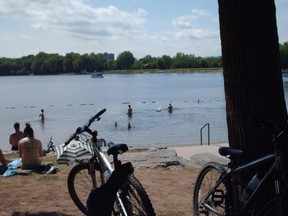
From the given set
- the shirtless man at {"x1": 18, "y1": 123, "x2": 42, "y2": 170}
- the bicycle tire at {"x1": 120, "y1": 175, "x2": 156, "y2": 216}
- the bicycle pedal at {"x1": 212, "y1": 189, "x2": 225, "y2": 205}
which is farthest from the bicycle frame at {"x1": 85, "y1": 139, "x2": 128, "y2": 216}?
the shirtless man at {"x1": 18, "y1": 123, "x2": 42, "y2": 170}

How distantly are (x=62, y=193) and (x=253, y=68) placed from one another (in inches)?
147

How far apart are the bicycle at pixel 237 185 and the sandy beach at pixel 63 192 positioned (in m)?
1.08

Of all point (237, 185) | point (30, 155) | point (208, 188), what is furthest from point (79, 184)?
point (30, 155)

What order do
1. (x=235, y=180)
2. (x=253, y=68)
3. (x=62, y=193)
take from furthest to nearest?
(x=62, y=193) < (x=253, y=68) < (x=235, y=180)

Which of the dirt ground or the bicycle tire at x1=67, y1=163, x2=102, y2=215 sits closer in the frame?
the bicycle tire at x1=67, y1=163, x2=102, y2=215

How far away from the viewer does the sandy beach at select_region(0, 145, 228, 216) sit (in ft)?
18.2

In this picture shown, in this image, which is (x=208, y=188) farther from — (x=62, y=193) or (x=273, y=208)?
(x=62, y=193)

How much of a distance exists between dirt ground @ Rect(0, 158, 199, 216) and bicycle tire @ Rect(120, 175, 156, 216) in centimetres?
155

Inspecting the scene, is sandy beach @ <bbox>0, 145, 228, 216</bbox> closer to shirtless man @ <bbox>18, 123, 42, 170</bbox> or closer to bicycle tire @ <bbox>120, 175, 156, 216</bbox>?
shirtless man @ <bbox>18, 123, 42, 170</bbox>

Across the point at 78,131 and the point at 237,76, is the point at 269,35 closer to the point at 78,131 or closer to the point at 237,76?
the point at 237,76

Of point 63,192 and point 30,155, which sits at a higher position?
point 30,155

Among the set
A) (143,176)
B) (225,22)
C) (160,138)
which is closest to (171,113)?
(160,138)

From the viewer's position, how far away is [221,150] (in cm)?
377

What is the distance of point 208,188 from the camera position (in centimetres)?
450
